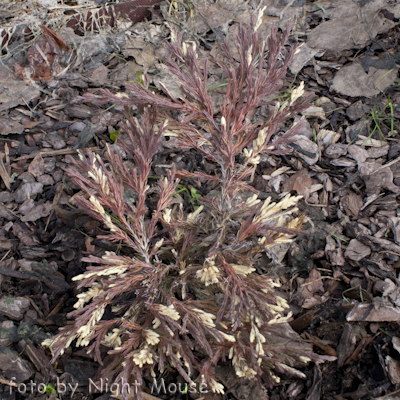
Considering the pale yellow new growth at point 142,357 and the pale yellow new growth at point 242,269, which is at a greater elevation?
the pale yellow new growth at point 242,269

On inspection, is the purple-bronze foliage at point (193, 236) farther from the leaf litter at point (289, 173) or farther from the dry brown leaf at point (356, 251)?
the dry brown leaf at point (356, 251)

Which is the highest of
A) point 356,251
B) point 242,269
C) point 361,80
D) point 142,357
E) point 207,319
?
point 361,80

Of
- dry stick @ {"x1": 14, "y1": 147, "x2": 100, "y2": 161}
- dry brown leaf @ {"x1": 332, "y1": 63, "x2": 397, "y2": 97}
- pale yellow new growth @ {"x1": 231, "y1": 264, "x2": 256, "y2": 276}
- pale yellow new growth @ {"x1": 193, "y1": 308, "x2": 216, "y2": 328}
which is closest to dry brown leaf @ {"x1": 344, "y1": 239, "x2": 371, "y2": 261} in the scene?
pale yellow new growth @ {"x1": 231, "y1": 264, "x2": 256, "y2": 276}

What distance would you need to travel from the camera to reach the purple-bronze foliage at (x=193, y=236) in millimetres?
1748

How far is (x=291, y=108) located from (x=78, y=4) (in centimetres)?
336

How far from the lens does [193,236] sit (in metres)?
2.13

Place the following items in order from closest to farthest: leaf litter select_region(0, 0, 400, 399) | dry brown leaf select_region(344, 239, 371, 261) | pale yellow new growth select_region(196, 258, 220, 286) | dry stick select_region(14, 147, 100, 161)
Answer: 1. pale yellow new growth select_region(196, 258, 220, 286)
2. leaf litter select_region(0, 0, 400, 399)
3. dry brown leaf select_region(344, 239, 371, 261)
4. dry stick select_region(14, 147, 100, 161)

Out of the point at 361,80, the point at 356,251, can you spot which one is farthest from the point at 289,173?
the point at 361,80

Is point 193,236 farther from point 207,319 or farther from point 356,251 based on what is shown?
point 356,251

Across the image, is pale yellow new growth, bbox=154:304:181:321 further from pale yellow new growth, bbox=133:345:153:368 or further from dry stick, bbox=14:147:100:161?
dry stick, bbox=14:147:100:161

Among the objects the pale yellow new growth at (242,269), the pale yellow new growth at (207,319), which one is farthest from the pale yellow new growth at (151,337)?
the pale yellow new growth at (242,269)

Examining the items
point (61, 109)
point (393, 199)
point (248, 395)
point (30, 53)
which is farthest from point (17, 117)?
point (393, 199)

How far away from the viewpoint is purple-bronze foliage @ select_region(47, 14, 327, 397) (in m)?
1.75

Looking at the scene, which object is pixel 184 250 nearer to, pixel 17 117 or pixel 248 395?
pixel 248 395
